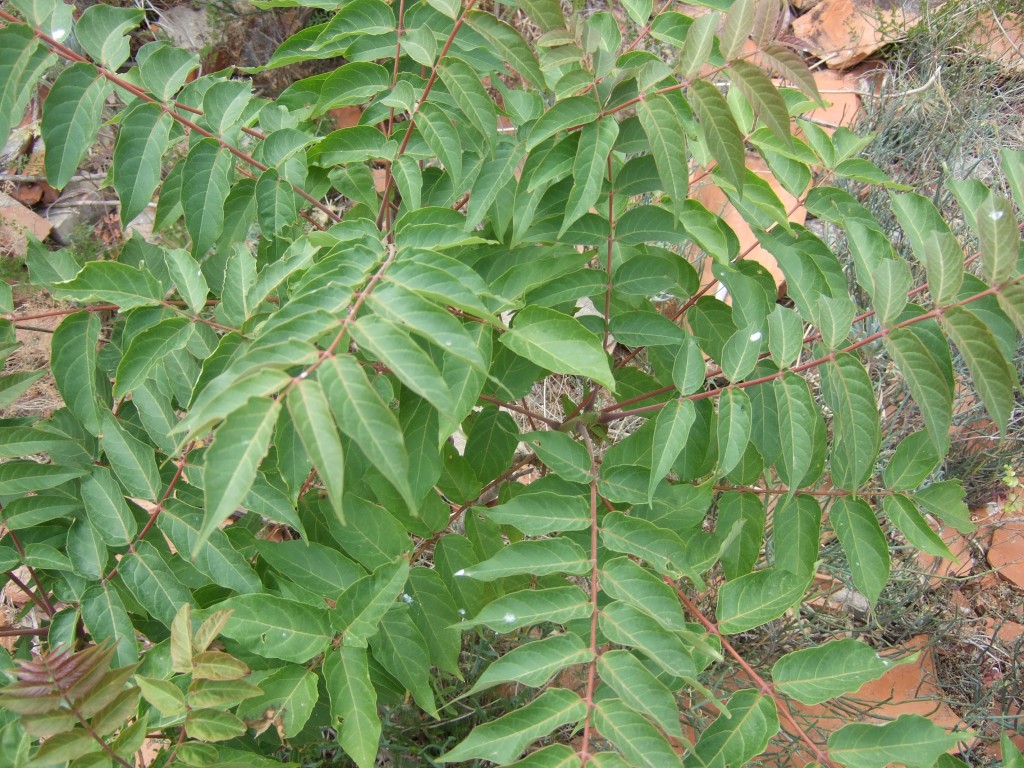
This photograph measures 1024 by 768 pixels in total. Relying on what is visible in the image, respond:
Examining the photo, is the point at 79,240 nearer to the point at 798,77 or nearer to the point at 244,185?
the point at 244,185

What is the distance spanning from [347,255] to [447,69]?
49cm

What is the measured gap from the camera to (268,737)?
1781 millimetres

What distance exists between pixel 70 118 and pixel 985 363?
5.24 feet

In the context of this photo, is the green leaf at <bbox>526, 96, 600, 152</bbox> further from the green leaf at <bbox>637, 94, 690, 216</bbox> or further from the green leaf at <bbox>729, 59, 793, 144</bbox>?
the green leaf at <bbox>729, 59, 793, 144</bbox>

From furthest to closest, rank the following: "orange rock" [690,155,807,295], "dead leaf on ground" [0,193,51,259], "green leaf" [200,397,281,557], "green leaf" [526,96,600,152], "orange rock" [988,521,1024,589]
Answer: "dead leaf on ground" [0,193,51,259], "orange rock" [690,155,807,295], "orange rock" [988,521,1024,589], "green leaf" [526,96,600,152], "green leaf" [200,397,281,557]

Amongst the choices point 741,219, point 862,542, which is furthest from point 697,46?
point 741,219

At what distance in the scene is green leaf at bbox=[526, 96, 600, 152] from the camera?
1.39 metres

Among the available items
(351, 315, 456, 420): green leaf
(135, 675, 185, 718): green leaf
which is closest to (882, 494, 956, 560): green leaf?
(351, 315, 456, 420): green leaf

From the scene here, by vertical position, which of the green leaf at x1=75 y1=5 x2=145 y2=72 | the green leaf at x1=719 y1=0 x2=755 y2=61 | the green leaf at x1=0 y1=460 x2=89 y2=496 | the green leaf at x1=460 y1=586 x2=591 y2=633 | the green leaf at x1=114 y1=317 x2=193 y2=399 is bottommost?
the green leaf at x1=460 y1=586 x2=591 y2=633

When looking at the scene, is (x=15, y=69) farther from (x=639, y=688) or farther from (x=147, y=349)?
(x=639, y=688)

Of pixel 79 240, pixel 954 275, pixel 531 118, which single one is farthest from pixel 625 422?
pixel 79 240

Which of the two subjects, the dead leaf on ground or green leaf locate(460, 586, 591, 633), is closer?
green leaf locate(460, 586, 591, 633)

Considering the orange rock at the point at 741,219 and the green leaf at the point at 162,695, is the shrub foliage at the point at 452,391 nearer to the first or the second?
the green leaf at the point at 162,695

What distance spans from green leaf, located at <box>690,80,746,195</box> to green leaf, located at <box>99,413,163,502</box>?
3.80 feet
